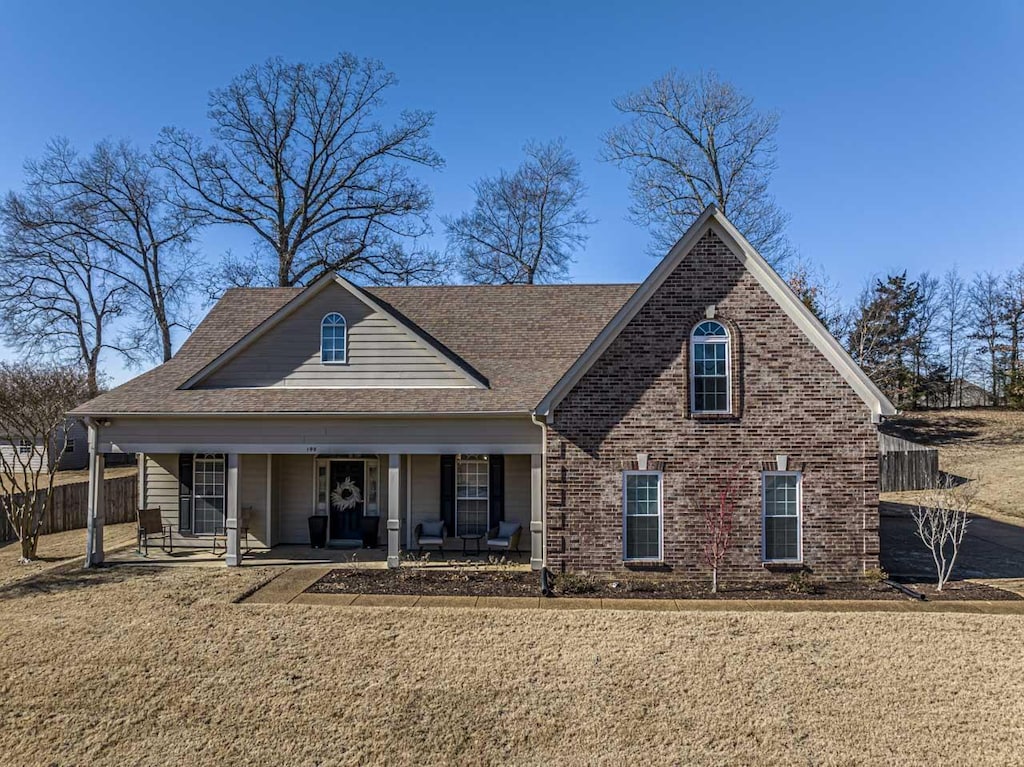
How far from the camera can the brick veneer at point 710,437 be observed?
38.0 ft

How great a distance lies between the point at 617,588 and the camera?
1129 centimetres

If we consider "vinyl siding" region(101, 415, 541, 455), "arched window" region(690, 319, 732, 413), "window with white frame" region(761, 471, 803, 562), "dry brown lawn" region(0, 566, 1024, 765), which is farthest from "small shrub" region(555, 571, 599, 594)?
"arched window" region(690, 319, 732, 413)

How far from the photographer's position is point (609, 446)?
38.8 ft

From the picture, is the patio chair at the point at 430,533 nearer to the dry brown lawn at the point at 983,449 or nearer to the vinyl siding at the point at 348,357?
the vinyl siding at the point at 348,357

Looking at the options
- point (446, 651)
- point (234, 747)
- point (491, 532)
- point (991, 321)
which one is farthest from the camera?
point (991, 321)

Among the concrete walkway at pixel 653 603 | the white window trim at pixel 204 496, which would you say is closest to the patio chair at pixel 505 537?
the concrete walkway at pixel 653 603

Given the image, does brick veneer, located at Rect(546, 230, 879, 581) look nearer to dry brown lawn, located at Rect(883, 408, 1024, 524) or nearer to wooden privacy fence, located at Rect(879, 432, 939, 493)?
dry brown lawn, located at Rect(883, 408, 1024, 524)

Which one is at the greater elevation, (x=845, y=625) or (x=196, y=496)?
(x=196, y=496)

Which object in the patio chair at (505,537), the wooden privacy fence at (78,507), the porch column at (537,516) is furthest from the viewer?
the wooden privacy fence at (78,507)

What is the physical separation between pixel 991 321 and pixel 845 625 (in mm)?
50364

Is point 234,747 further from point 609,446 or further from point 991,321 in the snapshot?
point 991,321

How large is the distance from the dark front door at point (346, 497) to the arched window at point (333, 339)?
107 inches

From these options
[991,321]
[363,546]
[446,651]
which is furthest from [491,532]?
[991,321]

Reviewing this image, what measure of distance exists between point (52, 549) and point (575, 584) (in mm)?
13286
